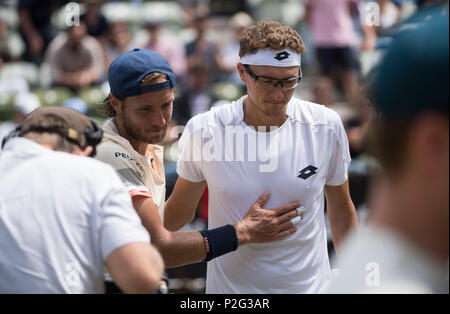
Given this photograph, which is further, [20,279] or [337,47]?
[337,47]

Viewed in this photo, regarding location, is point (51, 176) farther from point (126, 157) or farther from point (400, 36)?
point (400, 36)

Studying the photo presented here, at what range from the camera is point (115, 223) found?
2037 mm

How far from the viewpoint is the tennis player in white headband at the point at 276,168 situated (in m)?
3.26

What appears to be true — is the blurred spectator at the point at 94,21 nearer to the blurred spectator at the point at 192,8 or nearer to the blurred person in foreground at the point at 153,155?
the blurred spectator at the point at 192,8

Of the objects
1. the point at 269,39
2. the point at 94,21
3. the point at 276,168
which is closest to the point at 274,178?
the point at 276,168

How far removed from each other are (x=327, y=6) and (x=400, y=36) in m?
7.75

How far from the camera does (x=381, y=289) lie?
50.2 inches

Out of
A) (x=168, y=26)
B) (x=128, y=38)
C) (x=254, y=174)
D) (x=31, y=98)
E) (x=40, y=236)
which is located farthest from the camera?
(x=168, y=26)

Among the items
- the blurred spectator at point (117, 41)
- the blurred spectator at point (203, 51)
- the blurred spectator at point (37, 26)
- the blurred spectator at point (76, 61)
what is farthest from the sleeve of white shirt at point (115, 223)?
the blurred spectator at point (37, 26)

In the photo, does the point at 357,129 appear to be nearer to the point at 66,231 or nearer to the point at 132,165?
the point at 132,165

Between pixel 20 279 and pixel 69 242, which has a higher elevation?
pixel 69 242

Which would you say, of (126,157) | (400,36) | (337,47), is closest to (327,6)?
(337,47)

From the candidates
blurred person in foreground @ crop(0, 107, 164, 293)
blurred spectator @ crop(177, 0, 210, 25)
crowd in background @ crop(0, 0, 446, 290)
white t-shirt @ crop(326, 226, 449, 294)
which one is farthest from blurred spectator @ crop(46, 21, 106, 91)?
white t-shirt @ crop(326, 226, 449, 294)

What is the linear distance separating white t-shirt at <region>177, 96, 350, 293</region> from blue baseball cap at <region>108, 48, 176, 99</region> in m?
0.43
